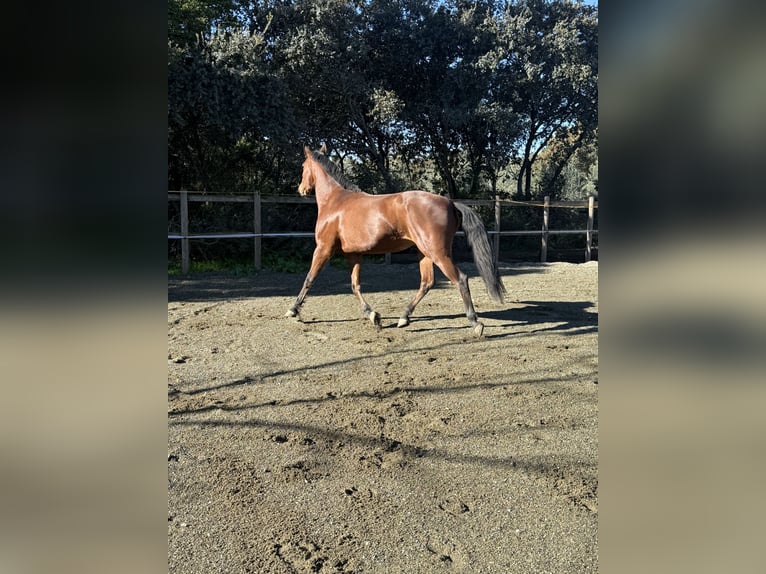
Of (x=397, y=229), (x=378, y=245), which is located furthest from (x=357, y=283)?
(x=397, y=229)

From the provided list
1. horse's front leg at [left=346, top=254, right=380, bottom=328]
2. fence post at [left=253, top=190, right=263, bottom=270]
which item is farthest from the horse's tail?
fence post at [left=253, top=190, right=263, bottom=270]

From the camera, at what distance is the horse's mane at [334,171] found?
5.95m

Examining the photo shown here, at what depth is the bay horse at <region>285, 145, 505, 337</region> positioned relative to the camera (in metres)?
4.88

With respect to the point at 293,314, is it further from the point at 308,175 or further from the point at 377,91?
the point at 377,91

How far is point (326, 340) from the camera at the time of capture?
474cm

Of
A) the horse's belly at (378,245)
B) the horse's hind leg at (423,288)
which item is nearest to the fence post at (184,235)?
the horse's belly at (378,245)

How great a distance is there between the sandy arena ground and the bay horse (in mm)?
512

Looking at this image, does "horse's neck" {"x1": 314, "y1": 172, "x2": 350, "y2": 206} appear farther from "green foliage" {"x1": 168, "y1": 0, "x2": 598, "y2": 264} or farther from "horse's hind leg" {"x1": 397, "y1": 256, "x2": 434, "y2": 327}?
"green foliage" {"x1": 168, "y1": 0, "x2": 598, "y2": 264}

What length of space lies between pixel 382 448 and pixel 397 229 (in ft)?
9.45

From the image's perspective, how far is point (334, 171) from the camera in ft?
19.8

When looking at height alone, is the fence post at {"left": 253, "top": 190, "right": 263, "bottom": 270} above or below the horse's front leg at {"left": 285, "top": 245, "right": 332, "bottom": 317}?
above
